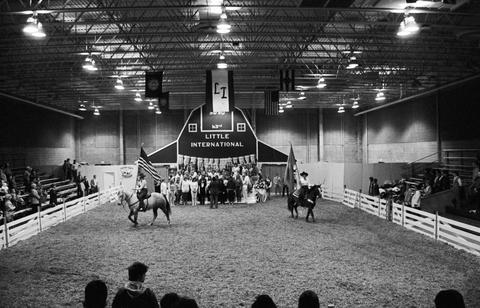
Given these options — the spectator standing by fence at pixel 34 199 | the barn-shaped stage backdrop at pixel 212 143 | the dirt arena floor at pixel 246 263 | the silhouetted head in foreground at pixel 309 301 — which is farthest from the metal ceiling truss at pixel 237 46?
Result: the silhouetted head in foreground at pixel 309 301

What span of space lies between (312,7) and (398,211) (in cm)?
764

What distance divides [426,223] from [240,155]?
14715mm

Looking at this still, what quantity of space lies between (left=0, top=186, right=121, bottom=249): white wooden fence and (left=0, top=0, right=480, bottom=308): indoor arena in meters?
0.09

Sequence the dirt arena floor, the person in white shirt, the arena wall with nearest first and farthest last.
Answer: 1. the dirt arena floor
2. the person in white shirt
3. the arena wall

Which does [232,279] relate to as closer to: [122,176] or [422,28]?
[422,28]

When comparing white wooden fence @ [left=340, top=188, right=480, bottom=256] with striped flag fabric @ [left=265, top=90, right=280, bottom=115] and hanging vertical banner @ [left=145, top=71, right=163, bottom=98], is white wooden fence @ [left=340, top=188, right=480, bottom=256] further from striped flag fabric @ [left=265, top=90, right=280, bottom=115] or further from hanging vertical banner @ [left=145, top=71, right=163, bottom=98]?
hanging vertical banner @ [left=145, top=71, right=163, bottom=98]

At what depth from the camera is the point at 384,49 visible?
21.2 metres

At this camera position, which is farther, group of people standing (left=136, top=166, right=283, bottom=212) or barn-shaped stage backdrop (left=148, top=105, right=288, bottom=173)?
barn-shaped stage backdrop (left=148, top=105, right=288, bottom=173)

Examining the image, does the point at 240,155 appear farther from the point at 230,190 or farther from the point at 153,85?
the point at 153,85

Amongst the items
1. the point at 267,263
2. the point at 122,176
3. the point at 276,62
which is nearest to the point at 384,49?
the point at 276,62

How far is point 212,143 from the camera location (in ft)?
85.8

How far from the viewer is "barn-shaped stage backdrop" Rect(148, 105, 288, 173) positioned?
26031 millimetres

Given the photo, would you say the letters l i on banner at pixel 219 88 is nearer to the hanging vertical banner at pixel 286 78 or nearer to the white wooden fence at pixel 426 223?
the hanging vertical banner at pixel 286 78

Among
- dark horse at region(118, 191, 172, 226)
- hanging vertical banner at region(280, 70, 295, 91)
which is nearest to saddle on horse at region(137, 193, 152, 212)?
dark horse at region(118, 191, 172, 226)
